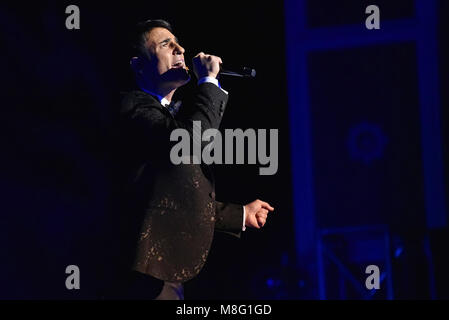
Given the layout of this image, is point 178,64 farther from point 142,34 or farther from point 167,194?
point 167,194

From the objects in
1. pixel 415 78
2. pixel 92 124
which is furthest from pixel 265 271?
pixel 415 78

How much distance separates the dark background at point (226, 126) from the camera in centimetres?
436

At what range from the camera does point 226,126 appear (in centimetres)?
515

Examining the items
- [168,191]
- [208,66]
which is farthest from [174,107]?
[168,191]

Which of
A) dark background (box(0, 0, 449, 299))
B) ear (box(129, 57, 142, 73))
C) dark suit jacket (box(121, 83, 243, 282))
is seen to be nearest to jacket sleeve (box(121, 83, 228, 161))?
dark suit jacket (box(121, 83, 243, 282))

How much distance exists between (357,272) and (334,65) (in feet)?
5.77

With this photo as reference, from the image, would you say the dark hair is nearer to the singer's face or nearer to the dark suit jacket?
the singer's face

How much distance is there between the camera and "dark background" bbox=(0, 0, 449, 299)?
14.3ft

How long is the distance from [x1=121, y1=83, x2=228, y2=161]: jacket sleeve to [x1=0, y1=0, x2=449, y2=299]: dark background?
7.78 ft

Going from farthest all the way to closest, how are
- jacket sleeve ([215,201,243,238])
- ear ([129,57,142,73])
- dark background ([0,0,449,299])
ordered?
dark background ([0,0,449,299]), ear ([129,57,142,73]), jacket sleeve ([215,201,243,238])

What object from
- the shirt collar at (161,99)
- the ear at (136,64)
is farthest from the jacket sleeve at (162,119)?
the ear at (136,64)

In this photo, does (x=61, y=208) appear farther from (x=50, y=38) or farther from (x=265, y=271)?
(x=265, y=271)

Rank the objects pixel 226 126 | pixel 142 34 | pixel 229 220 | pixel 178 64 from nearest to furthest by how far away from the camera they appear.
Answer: pixel 229 220, pixel 178 64, pixel 142 34, pixel 226 126

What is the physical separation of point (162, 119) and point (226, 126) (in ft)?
10.1
